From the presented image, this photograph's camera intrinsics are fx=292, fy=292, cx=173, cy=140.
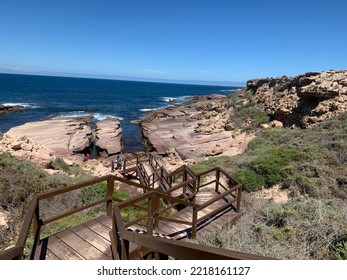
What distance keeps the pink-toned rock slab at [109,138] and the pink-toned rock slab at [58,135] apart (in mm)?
1288

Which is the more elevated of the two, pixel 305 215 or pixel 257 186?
pixel 305 215

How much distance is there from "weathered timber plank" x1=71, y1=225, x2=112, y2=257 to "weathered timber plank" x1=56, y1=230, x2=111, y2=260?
0.21 ft

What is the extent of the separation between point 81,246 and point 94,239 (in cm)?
27

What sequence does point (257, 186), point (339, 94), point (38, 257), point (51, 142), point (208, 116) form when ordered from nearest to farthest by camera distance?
point (38, 257), point (257, 186), point (339, 94), point (51, 142), point (208, 116)

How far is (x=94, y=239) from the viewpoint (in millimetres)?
4930

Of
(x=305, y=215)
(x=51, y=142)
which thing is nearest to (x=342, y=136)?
(x=305, y=215)

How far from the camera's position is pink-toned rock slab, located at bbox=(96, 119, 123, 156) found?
93.4 ft

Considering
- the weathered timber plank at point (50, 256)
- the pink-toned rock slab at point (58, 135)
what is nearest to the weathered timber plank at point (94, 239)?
the weathered timber plank at point (50, 256)

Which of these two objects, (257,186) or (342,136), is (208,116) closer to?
(342,136)

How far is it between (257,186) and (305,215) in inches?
166

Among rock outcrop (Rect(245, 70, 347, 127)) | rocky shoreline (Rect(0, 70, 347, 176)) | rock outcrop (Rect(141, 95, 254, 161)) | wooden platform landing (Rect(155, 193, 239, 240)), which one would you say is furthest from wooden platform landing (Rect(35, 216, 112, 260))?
rock outcrop (Rect(245, 70, 347, 127))

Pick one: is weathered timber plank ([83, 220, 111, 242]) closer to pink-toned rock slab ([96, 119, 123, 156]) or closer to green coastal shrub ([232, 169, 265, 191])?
green coastal shrub ([232, 169, 265, 191])
